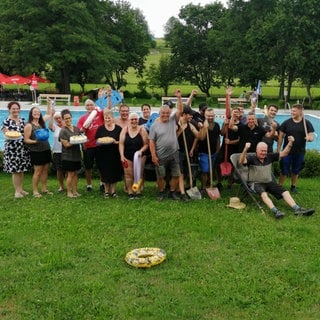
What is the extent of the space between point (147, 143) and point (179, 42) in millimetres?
33183

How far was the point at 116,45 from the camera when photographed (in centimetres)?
3681

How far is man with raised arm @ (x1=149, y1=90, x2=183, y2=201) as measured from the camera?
22.1 feet

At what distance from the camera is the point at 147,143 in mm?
7012

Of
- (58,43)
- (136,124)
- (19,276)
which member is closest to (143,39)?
(58,43)

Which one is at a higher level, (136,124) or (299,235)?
(136,124)

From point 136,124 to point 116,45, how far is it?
3136 centimetres

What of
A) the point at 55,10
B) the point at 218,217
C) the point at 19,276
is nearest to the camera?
the point at 19,276

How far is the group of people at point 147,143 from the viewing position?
691 cm

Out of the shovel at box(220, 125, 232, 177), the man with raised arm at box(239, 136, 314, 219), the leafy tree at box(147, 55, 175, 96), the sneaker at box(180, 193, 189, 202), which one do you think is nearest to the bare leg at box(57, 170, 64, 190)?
the sneaker at box(180, 193, 189, 202)

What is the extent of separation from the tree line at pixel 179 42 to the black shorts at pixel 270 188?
2277 centimetres

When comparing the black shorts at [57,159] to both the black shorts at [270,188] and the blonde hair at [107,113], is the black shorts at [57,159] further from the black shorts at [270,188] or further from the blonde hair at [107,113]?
the black shorts at [270,188]

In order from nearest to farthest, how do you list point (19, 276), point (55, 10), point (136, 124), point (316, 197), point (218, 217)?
point (19, 276) → point (218, 217) → point (136, 124) → point (316, 197) → point (55, 10)

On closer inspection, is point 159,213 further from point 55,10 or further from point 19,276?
point 55,10

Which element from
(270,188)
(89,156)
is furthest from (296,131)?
(89,156)
